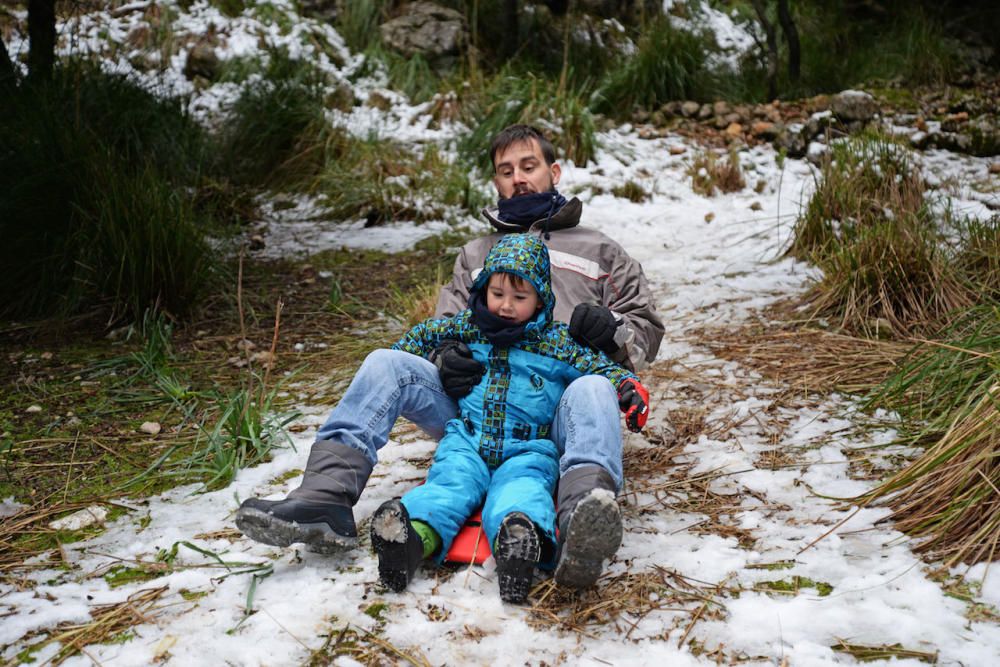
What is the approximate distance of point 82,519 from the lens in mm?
2396

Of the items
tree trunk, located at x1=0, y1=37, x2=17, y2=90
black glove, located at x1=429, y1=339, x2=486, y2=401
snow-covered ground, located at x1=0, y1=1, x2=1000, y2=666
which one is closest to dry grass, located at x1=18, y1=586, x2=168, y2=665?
snow-covered ground, located at x1=0, y1=1, x2=1000, y2=666

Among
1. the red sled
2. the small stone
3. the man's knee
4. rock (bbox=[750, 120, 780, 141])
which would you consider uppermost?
rock (bbox=[750, 120, 780, 141])

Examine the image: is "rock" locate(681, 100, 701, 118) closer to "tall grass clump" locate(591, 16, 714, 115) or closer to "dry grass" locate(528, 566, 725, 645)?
"tall grass clump" locate(591, 16, 714, 115)

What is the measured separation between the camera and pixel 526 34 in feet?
29.8

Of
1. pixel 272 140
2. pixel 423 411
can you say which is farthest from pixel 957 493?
pixel 272 140

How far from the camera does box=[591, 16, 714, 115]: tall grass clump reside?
822cm

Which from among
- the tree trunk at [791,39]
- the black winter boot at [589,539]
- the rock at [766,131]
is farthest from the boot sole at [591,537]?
the tree trunk at [791,39]

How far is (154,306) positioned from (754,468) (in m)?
3.05

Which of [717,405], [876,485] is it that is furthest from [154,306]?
[876,485]

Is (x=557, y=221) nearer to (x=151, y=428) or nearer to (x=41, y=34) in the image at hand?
(x=151, y=428)

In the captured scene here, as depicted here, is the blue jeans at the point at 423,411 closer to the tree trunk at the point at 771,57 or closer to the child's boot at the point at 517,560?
the child's boot at the point at 517,560

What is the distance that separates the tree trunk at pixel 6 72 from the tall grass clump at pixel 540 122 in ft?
11.6

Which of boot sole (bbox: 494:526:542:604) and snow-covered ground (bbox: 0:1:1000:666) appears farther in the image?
boot sole (bbox: 494:526:542:604)

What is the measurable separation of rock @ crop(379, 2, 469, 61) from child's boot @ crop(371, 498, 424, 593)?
773 centimetres
